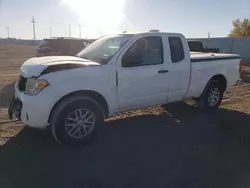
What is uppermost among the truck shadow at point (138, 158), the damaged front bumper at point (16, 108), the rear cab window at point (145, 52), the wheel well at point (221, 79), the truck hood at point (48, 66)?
the rear cab window at point (145, 52)

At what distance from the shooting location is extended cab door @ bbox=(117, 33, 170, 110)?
16.3ft

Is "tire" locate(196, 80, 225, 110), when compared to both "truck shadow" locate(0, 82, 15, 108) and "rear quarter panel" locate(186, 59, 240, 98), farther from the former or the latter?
"truck shadow" locate(0, 82, 15, 108)

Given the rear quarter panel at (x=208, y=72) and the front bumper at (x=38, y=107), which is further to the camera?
the rear quarter panel at (x=208, y=72)

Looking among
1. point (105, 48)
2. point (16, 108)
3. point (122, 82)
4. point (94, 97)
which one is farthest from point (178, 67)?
point (16, 108)

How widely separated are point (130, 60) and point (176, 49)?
1.38 meters

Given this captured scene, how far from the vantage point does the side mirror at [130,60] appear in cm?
495

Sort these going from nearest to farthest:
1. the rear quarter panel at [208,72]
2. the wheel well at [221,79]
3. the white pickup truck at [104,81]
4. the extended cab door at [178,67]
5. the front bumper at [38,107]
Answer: the front bumper at [38,107]
the white pickup truck at [104,81]
the extended cab door at [178,67]
the rear quarter panel at [208,72]
the wheel well at [221,79]

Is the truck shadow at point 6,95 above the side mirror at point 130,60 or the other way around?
the other way around

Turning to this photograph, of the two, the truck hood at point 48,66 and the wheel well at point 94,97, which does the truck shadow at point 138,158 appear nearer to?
the wheel well at point 94,97

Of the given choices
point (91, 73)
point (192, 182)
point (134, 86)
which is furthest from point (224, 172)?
point (91, 73)

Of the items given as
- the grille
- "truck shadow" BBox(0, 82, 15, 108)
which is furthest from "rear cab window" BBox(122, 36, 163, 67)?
"truck shadow" BBox(0, 82, 15, 108)

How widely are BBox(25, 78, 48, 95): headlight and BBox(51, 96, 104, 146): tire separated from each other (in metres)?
0.40

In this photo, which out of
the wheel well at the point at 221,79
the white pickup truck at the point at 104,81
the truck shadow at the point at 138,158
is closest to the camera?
the truck shadow at the point at 138,158

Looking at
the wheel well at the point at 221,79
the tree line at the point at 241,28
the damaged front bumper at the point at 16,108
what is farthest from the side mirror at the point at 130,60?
the tree line at the point at 241,28
